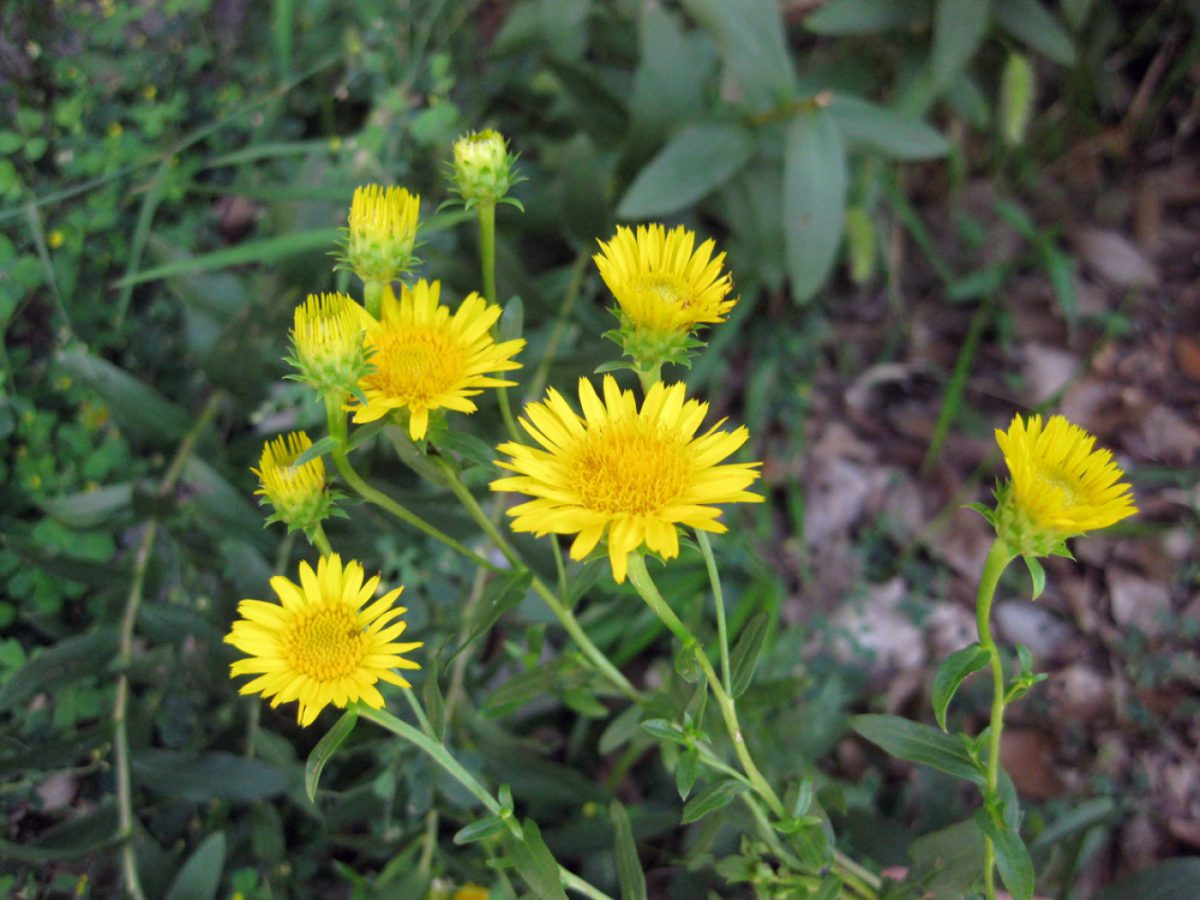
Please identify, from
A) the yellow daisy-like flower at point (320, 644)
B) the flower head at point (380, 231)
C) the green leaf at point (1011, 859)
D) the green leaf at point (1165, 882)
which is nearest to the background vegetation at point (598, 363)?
the green leaf at point (1165, 882)

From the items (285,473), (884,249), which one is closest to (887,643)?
(884,249)

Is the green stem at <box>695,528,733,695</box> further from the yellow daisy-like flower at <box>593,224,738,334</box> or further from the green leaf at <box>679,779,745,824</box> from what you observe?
the yellow daisy-like flower at <box>593,224,738,334</box>

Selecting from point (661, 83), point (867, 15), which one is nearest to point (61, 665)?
point (661, 83)

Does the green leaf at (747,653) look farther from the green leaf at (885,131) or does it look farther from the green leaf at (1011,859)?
the green leaf at (885,131)

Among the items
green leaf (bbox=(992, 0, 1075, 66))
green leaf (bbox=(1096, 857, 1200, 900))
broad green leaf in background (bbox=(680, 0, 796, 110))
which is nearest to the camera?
green leaf (bbox=(1096, 857, 1200, 900))

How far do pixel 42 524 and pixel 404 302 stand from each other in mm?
831

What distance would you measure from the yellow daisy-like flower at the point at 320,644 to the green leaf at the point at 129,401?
70 centimetres

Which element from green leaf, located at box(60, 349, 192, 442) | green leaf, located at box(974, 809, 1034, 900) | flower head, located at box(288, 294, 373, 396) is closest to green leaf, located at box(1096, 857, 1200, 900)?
green leaf, located at box(974, 809, 1034, 900)

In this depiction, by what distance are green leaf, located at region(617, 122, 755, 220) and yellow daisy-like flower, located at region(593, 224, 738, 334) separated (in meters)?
0.64

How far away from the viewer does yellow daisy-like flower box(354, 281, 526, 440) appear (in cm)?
88

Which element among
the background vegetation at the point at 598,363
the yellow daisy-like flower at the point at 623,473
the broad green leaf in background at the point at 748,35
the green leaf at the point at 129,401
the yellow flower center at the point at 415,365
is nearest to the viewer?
the yellow daisy-like flower at the point at 623,473

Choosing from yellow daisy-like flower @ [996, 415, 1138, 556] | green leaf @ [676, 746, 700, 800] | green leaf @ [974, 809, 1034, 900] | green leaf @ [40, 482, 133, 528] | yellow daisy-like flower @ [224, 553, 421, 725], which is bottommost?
green leaf @ [974, 809, 1034, 900]

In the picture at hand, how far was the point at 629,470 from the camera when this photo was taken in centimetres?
85

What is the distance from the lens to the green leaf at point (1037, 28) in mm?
1682
